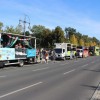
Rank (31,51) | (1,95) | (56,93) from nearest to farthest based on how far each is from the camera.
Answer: (1,95), (56,93), (31,51)

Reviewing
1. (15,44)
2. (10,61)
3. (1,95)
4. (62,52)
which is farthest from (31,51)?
(1,95)

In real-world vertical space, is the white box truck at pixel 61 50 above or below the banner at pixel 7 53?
above

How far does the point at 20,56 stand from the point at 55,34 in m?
57.9

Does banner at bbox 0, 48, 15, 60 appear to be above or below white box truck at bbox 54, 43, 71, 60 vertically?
below

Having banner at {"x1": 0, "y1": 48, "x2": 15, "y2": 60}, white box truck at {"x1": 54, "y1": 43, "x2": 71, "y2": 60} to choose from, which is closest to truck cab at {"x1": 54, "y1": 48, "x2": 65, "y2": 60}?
white box truck at {"x1": 54, "y1": 43, "x2": 71, "y2": 60}

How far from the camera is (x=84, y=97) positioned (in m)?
12.5

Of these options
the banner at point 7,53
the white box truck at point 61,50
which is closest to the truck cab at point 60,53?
the white box truck at point 61,50

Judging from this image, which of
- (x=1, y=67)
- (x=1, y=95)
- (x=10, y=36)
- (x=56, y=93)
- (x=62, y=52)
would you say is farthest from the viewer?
(x=62, y=52)

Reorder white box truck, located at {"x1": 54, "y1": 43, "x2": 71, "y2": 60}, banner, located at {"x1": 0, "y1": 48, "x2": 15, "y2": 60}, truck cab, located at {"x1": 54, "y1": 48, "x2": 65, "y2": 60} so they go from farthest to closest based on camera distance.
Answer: white box truck, located at {"x1": 54, "y1": 43, "x2": 71, "y2": 60}, truck cab, located at {"x1": 54, "y1": 48, "x2": 65, "y2": 60}, banner, located at {"x1": 0, "y1": 48, "x2": 15, "y2": 60}

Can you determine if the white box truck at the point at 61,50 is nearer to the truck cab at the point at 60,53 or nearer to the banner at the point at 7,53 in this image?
the truck cab at the point at 60,53

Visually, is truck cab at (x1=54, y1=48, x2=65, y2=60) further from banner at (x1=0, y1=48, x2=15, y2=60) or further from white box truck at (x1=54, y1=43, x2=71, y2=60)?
banner at (x1=0, y1=48, x2=15, y2=60)

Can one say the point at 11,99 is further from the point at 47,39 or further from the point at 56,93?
the point at 47,39

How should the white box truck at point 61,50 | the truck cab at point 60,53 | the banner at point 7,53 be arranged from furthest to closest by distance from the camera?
1. the white box truck at point 61,50
2. the truck cab at point 60,53
3. the banner at point 7,53

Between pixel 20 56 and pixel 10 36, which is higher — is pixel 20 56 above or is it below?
below
